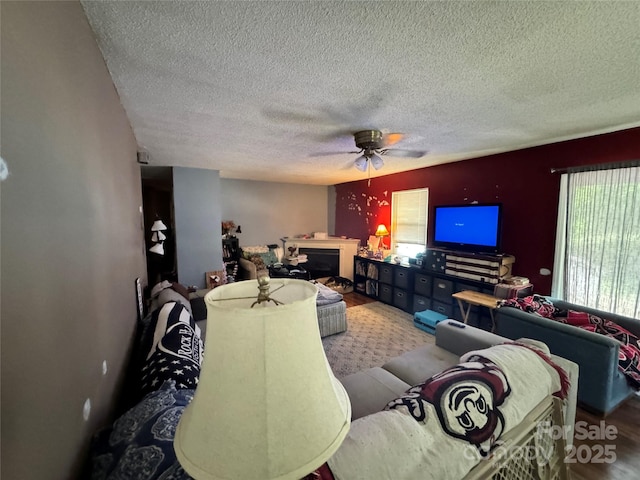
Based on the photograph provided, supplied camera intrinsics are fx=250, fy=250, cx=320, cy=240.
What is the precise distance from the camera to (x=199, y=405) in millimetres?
478

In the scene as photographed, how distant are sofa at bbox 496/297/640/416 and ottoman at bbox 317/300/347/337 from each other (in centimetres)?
181

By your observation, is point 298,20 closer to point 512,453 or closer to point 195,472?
point 195,472

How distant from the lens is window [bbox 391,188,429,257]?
13.8ft

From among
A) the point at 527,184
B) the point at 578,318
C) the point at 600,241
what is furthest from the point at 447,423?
the point at 527,184

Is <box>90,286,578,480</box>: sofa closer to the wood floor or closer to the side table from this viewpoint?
the wood floor

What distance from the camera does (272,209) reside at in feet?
18.6

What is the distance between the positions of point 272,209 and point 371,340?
3629 millimetres

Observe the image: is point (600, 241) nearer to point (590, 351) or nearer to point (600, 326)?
point (600, 326)

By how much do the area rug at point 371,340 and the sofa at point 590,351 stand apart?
1.16 m

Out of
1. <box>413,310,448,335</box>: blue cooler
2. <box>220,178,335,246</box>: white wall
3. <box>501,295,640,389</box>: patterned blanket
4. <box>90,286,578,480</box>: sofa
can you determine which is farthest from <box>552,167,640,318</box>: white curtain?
<box>220,178,335,246</box>: white wall

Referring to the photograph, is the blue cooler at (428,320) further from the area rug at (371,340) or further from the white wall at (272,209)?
the white wall at (272,209)

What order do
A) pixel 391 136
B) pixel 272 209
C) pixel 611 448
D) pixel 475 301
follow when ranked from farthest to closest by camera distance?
1. pixel 272 209
2. pixel 475 301
3. pixel 391 136
4. pixel 611 448

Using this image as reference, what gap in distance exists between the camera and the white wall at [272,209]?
5223 millimetres

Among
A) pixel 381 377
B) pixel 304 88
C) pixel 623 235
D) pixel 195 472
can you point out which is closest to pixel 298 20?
pixel 304 88
